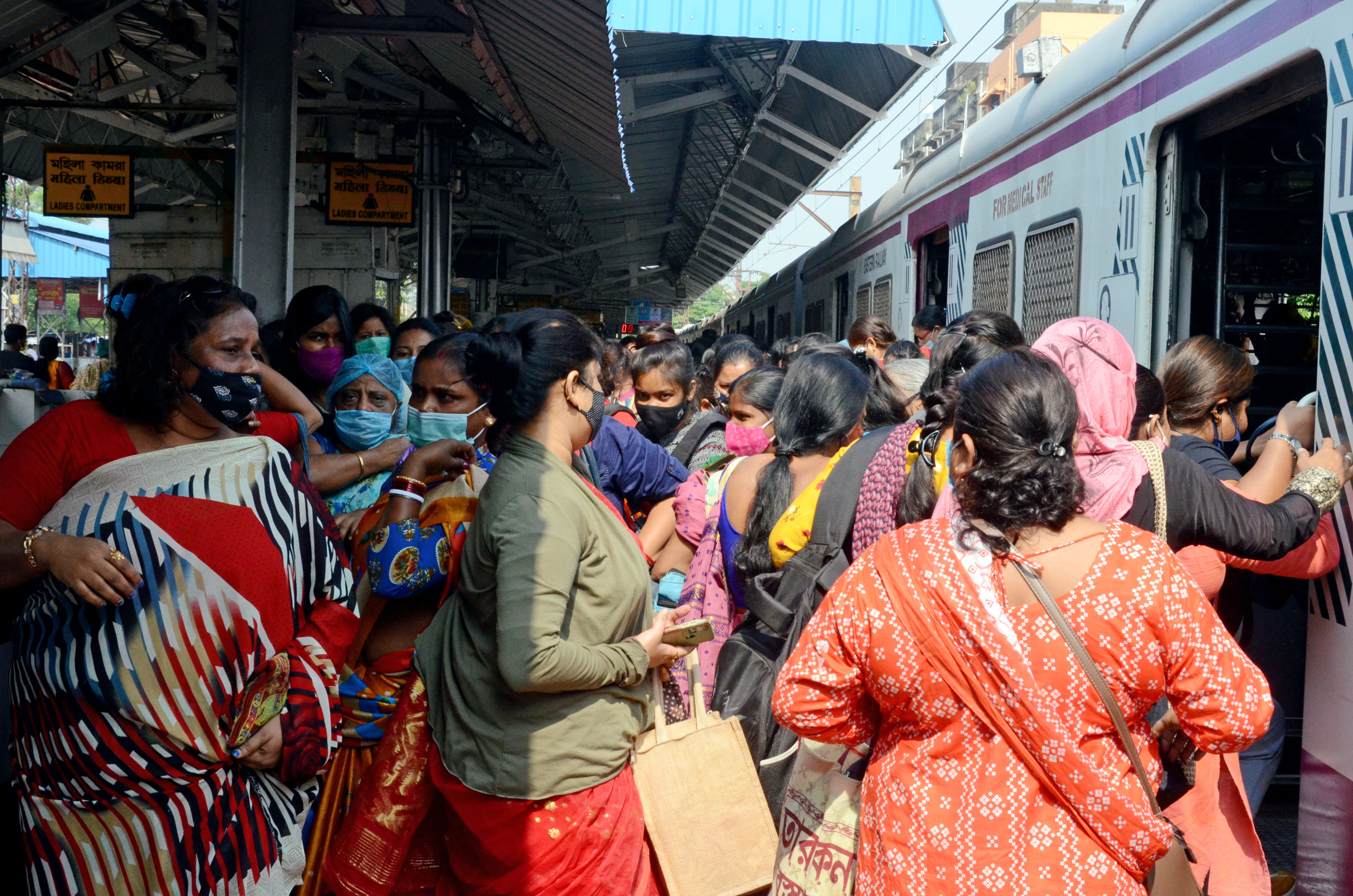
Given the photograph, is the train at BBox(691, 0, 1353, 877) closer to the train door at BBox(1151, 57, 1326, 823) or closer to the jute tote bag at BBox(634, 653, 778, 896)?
the train door at BBox(1151, 57, 1326, 823)

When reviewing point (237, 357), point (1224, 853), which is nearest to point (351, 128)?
point (237, 357)

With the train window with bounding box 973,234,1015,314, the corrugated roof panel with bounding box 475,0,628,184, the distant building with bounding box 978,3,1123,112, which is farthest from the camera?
the distant building with bounding box 978,3,1123,112

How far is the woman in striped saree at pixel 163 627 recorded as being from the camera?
2.12 meters

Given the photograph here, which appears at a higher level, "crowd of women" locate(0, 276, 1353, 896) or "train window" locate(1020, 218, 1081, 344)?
"train window" locate(1020, 218, 1081, 344)

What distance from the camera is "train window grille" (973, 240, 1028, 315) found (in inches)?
231

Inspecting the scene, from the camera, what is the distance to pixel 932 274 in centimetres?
812

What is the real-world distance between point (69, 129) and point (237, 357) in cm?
1421

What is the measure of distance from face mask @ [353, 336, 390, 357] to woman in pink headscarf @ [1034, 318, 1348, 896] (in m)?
2.83

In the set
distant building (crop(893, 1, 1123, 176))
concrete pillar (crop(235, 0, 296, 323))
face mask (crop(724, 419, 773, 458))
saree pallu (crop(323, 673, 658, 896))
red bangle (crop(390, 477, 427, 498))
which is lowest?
saree pallu (crop(323, 673, 658, 896))

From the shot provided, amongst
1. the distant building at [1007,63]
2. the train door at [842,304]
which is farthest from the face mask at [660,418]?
the distant building at [1007,63]

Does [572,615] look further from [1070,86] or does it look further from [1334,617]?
[1070,86]

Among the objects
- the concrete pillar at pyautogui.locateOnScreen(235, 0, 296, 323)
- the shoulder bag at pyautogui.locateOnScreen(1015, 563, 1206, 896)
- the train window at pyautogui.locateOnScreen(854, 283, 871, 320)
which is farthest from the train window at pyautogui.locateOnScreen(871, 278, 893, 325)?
the shoulder bag at pyautogui.locateOnScreen(1015, 563, 1206, 896)

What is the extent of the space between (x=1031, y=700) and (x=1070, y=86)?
4107 mm

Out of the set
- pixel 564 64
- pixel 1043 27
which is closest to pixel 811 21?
pixel 564 64
